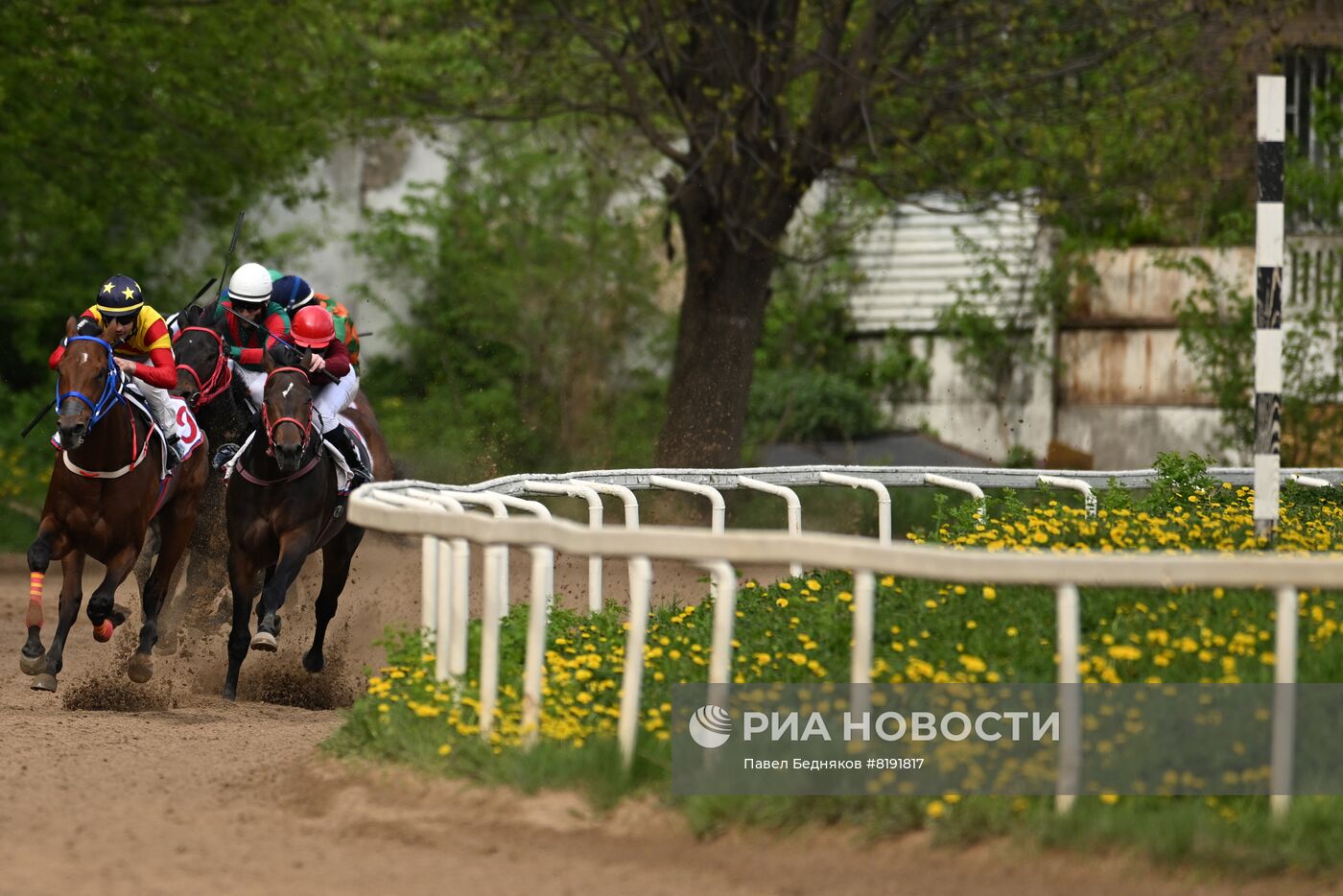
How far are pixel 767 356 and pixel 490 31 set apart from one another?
7.80 metres

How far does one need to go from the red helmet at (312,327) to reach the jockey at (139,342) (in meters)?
0.72

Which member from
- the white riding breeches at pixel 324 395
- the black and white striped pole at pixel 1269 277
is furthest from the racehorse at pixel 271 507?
the black and white striped pole at pixel 1269 277

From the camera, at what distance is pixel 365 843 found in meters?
5.87

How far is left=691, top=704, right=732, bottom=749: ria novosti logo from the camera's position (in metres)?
6.07

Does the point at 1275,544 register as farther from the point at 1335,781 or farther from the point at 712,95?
the point at 712,95

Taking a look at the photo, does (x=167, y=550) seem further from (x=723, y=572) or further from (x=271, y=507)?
(x=723, y=572)

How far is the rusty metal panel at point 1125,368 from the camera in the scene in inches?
830

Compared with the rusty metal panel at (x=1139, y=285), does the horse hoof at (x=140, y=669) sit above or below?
below

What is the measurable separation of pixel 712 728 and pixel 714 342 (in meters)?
11.3

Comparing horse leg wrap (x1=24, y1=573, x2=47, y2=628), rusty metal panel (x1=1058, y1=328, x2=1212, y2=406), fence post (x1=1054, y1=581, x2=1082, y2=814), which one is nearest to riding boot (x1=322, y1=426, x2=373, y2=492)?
horse leg wrap (x1=24, y1=573, x2=47, y2=628)

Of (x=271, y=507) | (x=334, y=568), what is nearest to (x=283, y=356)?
(x=271, y=507)

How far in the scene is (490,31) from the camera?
1670 cm

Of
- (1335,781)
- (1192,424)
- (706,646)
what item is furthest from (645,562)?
(1192,424)

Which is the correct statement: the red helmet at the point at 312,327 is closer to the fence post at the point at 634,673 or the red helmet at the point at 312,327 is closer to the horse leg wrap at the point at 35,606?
the horse leg wrap at the point at 35,606
